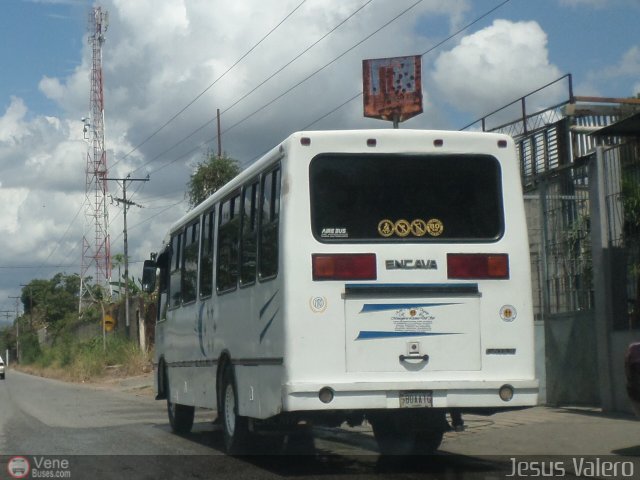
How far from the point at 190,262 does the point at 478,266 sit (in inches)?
217

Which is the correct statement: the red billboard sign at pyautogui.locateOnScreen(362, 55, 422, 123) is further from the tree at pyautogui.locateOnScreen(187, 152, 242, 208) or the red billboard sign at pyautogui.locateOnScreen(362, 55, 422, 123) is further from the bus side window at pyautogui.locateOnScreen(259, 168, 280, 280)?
the bus side window at pyautogui.locateOnScreen(259, 168, 280, 280)

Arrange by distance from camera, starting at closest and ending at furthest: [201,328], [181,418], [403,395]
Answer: [403,395], [201,328], [181,418]

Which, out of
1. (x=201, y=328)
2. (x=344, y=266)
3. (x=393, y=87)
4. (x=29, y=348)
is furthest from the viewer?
(x=29, y=348)

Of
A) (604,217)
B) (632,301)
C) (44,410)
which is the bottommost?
(44,410)

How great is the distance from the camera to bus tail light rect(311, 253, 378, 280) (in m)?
9.91

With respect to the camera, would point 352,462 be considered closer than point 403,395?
No

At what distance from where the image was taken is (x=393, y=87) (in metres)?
38.8

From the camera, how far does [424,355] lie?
996 cm

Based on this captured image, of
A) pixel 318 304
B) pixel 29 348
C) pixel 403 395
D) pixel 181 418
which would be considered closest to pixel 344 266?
pixel 318 304

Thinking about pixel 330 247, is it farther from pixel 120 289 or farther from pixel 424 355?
pixel 120 289

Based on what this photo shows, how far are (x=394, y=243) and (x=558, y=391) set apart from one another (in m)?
→ 7.13

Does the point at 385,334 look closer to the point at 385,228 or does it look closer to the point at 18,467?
the point at 385,228

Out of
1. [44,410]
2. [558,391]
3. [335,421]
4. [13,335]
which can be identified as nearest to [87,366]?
[44,410]

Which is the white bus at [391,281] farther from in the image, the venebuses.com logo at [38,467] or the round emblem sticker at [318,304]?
the venebuses.com logo at [38,467]
